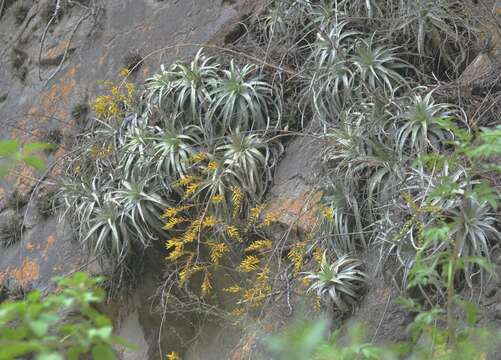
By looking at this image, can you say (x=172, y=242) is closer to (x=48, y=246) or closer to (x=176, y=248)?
(x=176, y=248)

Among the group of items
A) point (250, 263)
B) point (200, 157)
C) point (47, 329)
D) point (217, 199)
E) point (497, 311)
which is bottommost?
point (497, 311)

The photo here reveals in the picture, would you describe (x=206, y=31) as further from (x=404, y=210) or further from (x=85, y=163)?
(x=404, y=210)

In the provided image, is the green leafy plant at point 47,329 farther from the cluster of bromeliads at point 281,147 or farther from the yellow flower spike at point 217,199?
the yellow flower spike at point 217,199

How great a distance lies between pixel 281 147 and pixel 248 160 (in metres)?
0.26

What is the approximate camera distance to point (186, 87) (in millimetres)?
5156

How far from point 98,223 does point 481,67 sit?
2216mm

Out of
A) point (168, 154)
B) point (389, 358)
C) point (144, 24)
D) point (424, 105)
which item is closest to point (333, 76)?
point (424, 105)

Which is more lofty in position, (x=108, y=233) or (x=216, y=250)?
(x=108, y=233)

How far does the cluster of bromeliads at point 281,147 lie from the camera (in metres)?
4.05

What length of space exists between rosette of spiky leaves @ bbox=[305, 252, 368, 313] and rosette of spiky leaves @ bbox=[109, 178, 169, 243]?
1.17 metres

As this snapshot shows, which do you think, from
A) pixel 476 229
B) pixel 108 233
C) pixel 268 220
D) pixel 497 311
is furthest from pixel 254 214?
pixel 497 311

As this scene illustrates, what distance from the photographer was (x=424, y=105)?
423 centimetres

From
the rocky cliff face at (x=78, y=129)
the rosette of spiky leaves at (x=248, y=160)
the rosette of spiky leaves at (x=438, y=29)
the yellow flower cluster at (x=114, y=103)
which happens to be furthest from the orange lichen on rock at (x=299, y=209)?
the yellow flower cluster at (x=114, y=103)

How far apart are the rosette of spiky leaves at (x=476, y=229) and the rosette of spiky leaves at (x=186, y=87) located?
1.90 metres
